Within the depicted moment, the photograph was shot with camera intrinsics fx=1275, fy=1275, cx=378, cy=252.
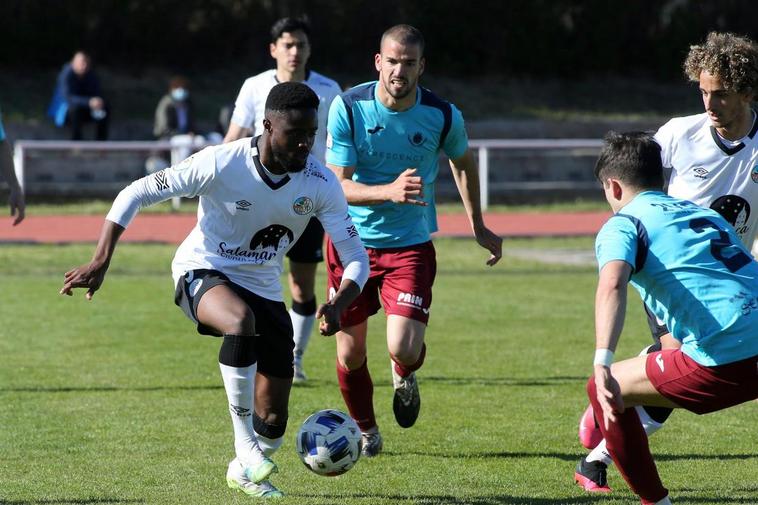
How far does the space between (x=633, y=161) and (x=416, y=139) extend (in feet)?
6.88

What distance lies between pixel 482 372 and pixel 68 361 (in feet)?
10.3

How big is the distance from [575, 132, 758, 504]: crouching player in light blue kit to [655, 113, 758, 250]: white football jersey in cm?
136

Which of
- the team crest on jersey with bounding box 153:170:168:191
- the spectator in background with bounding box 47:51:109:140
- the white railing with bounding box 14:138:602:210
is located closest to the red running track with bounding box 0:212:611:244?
the white railing with bounding box 14:138:602:210

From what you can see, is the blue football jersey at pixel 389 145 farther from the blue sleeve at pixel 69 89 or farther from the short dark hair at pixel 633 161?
the blue sleeve at pixel 69 89

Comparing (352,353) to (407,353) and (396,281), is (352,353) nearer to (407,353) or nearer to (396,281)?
(407,353)

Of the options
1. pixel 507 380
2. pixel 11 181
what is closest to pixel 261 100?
pixel 11 181

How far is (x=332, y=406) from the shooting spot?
26.4 ft

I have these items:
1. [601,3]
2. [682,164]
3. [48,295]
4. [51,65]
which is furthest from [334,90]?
[601,3]

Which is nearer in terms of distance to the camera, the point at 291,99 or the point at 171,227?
the point at 291,99

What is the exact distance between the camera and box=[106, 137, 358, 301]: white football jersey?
5.87m

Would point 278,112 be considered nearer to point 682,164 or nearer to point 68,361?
point 682,164

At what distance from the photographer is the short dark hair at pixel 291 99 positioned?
18.7ft

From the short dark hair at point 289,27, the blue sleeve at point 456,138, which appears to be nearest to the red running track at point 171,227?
the short dark hair at point 289,27

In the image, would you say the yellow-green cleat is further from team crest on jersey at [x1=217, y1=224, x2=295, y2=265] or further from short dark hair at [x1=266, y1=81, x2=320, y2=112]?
short dark hair at [x1=266, y1=81, x2=320, y2=112]
